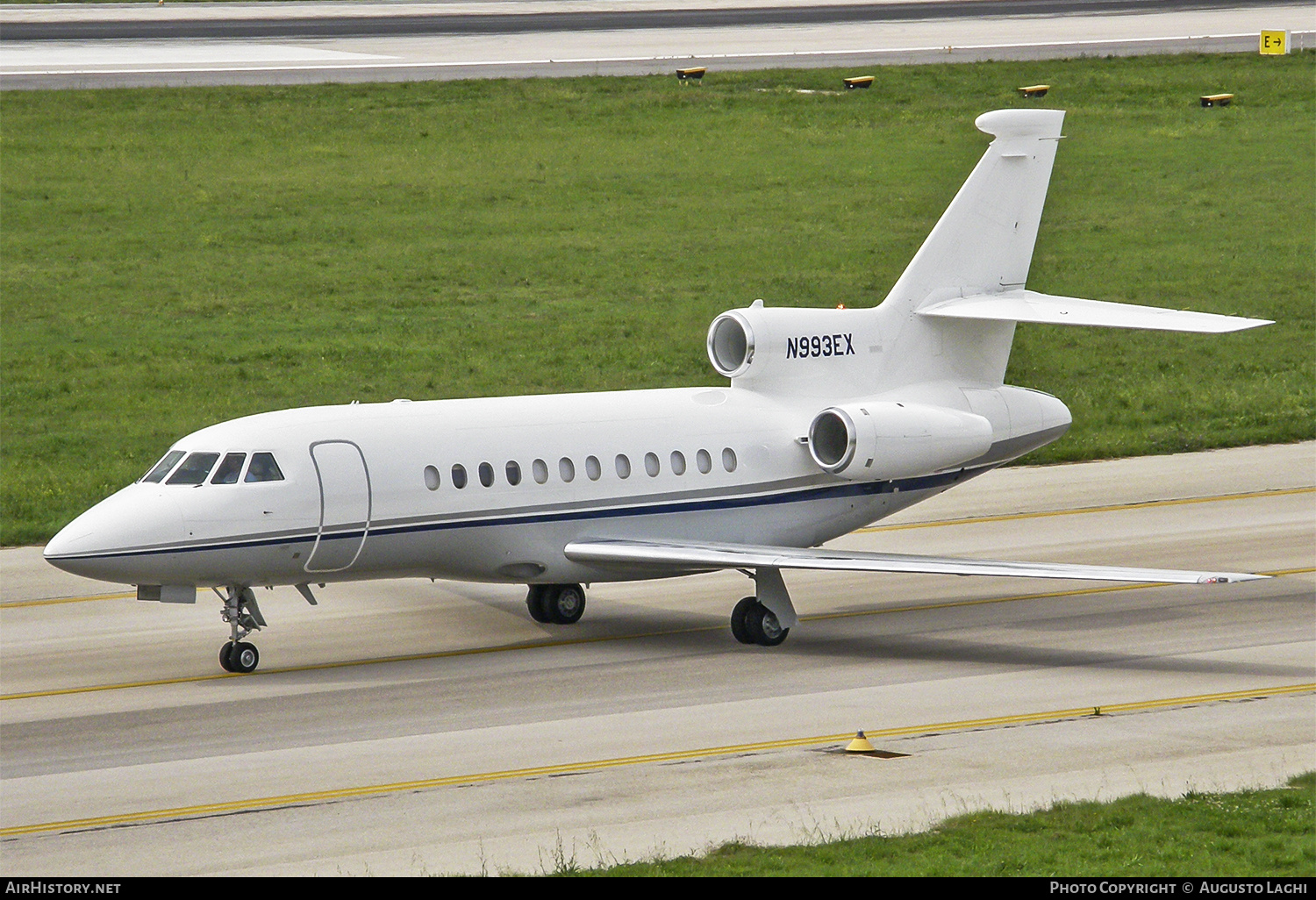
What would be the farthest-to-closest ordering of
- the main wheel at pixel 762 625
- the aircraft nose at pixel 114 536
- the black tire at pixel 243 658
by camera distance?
the main wheel at pixel 762 625, the black tire at pixel 243 658, the aircraft nose at pixel 114 536

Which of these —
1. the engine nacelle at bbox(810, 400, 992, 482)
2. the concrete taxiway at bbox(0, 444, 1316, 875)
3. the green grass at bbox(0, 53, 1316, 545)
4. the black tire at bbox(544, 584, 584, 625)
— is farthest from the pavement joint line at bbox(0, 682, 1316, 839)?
the green grass at bbox(0, 53, 1316, 545)

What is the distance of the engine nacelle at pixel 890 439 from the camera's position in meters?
25.7

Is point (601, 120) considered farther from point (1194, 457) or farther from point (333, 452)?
point (333, 452)

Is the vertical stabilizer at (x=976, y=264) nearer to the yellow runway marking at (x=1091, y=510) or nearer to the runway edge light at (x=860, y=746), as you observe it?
the yellow runway marking at (x=1091, y=510)

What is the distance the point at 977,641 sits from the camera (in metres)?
24.8

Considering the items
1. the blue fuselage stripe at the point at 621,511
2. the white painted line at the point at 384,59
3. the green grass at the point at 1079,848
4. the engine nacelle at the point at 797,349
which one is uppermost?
the white painted line at the point at 384,59

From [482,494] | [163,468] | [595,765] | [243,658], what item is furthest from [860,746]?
[163,468]

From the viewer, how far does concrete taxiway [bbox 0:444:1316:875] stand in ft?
55.8

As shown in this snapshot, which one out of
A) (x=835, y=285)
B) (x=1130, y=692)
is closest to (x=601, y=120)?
(x=835, y=285)

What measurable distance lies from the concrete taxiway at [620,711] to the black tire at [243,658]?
0.23 metres

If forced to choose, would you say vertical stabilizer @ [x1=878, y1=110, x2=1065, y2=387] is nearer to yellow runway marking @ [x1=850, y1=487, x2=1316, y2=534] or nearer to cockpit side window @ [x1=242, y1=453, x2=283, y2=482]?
yellow runway marking @ [x1=850, y1=487, x2=1316, y2=534]

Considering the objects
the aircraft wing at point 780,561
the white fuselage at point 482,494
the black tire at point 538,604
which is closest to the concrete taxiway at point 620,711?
the black tire at point 538,604

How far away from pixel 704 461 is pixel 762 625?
99.3 inches

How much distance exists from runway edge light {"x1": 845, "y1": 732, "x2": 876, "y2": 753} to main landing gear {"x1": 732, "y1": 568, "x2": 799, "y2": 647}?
514 centimetres
